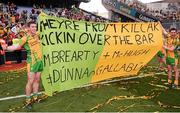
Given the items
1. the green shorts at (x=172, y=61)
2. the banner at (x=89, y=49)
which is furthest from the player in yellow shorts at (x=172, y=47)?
the banner at (x=89, y=49)

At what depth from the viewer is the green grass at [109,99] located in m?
7.97

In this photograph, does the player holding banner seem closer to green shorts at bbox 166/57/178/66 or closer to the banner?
the banner

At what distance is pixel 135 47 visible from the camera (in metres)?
10.5

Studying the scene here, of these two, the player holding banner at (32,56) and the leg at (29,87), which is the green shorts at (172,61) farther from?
the leg at (29,87)

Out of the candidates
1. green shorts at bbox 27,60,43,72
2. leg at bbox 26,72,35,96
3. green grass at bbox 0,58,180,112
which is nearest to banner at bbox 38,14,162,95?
green shorts at bbox 27,60,43,72

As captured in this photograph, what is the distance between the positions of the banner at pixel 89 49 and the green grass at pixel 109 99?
1.40ft

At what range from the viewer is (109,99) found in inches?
347

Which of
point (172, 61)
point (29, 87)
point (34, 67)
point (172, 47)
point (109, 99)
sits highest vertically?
point (172, 47)

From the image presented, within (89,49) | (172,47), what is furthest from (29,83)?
(172,47)

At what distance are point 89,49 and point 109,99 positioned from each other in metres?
1.35

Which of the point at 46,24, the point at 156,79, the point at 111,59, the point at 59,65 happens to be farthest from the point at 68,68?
the point at 156,79

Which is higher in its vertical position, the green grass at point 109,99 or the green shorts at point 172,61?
the green shorts at point 172,61

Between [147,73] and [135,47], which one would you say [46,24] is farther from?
[147,73]

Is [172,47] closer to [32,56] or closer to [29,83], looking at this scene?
[32,56]
